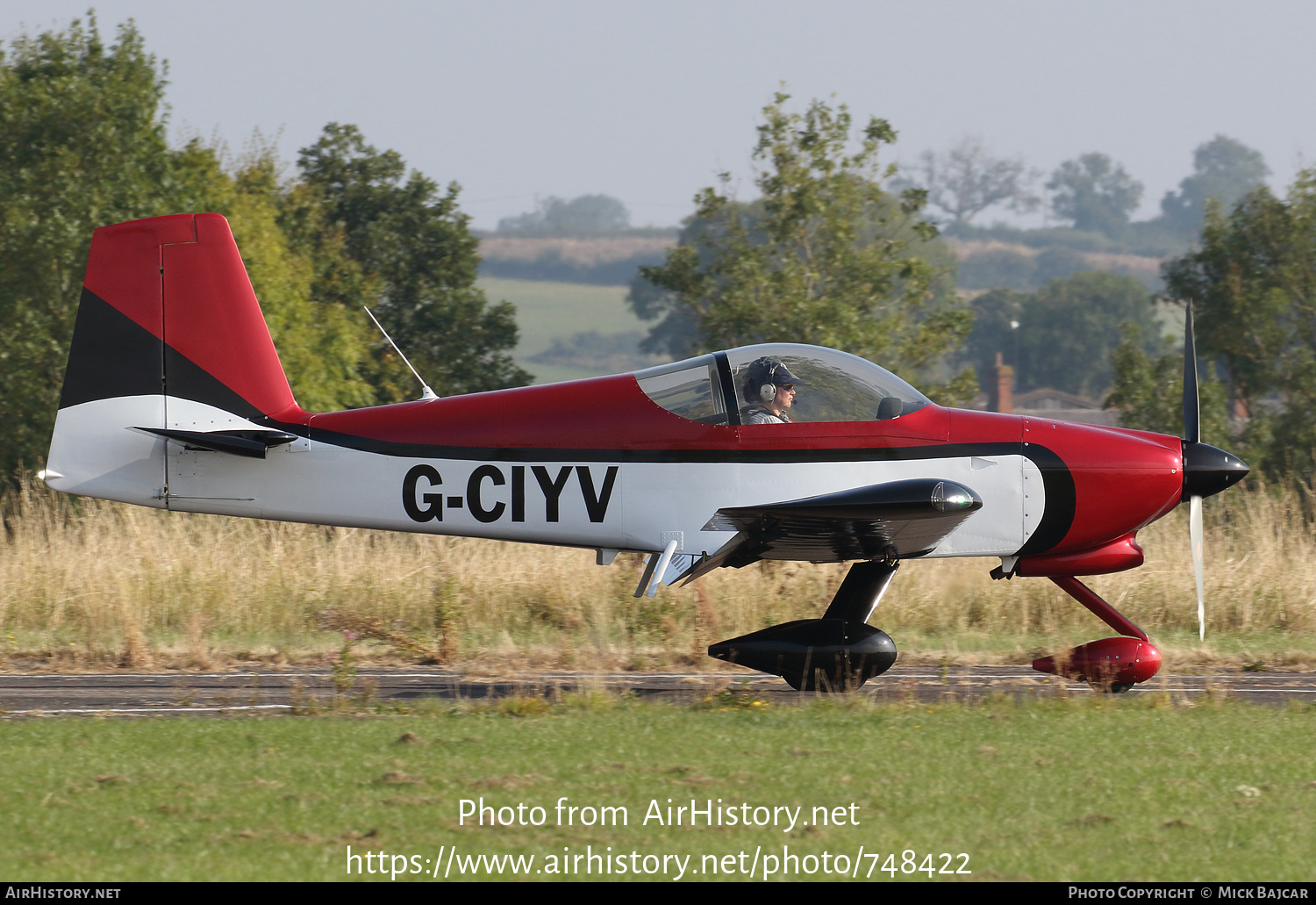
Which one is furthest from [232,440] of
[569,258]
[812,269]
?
[569,258]

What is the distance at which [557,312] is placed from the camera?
376 feet

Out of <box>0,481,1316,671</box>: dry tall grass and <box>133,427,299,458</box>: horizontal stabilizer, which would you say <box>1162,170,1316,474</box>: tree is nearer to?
<box>0,481,1316,671</box>: dry tall grass

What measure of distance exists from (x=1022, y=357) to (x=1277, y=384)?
7769cm

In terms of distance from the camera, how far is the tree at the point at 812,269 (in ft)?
58.2

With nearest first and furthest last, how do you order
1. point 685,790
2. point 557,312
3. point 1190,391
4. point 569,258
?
point 685,790
point 1190,391
point 557,312
point 569,258

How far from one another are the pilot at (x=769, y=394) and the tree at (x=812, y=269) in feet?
30.4

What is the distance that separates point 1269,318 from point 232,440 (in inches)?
699

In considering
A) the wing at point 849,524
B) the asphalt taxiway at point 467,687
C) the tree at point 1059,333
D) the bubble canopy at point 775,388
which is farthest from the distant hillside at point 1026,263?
the wing at point 849,524

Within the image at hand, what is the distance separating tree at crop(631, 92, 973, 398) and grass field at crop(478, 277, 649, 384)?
3087 inches

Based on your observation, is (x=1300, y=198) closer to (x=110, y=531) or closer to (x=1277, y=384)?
(x=1277, y=384)

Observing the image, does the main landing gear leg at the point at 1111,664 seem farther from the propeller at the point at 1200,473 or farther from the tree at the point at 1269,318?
the tree at the point at 1269,318

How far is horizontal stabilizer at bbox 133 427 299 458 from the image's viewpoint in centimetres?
848

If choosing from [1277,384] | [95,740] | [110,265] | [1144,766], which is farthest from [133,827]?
[1277,384]

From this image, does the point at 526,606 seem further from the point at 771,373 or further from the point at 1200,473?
the point at 1200,473
